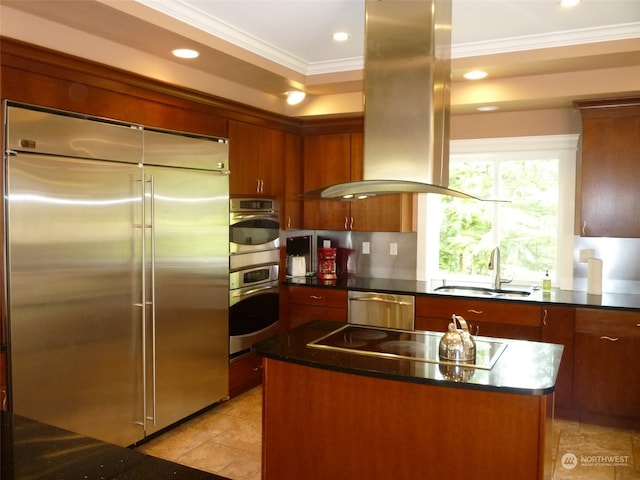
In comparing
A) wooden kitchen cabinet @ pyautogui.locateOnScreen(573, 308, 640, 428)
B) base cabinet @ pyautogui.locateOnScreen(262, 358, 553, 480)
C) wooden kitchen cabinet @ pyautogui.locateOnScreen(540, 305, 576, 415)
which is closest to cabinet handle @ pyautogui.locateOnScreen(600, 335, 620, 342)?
wooden kitchen cabinet @ pyautogui.locateOnScreen(573, 308, 640, 428)

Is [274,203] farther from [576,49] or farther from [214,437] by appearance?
[576,49]

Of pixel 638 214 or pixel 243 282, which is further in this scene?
pixel 243 282

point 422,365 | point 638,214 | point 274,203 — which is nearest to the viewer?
point 422,365

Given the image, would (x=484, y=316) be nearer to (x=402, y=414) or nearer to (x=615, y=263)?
(x=615, y=263)

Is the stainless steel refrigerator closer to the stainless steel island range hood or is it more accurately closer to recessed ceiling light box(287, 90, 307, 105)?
recessed ceiling light box(287, 90, 307, 105)

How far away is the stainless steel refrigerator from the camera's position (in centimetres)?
265

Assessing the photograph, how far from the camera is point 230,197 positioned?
4.01 m

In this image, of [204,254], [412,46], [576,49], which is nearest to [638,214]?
[576,49]

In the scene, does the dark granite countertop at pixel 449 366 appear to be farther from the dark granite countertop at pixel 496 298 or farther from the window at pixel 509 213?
the window at pixel 509 213

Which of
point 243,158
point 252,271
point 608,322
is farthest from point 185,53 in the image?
point 608,322

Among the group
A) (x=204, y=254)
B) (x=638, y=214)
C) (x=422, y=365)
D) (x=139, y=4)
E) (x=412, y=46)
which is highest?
(x=139, y=4)

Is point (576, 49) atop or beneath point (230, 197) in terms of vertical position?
atop

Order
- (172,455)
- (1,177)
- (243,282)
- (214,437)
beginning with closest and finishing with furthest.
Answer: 1. (1,177)
2. (172,455)
3. (214,437)
4. (243,282)

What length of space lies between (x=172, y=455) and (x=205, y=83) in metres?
2.50
